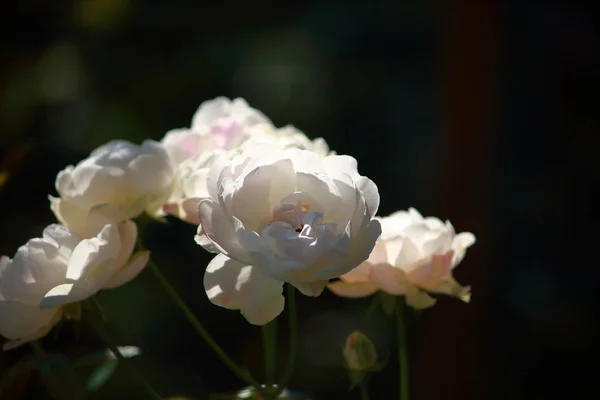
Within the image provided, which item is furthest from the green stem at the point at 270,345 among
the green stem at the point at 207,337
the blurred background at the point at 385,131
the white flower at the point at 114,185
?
the blurred background at the point at 385,131

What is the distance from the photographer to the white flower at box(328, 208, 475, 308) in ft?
1.82

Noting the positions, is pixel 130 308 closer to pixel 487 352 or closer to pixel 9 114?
pixel 9 114

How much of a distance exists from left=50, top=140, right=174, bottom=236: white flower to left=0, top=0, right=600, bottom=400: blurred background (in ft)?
3.97

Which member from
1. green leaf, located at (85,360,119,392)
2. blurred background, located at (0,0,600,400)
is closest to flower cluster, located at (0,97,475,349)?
green leaf, located at (85,360,119,392)

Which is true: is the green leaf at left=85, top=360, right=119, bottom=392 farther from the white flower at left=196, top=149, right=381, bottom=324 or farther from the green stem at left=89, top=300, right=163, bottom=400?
the white flower at left=196, top=149, right=381, bottom=324

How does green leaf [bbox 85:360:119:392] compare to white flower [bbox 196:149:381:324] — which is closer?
white flower [bbox 196:149:381:324]

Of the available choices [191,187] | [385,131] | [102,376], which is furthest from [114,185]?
[385,131]

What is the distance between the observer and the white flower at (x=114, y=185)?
1.78ft

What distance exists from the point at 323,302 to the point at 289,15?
0.78 m

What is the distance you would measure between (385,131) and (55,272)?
1719 millimetres

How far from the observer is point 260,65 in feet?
6.88

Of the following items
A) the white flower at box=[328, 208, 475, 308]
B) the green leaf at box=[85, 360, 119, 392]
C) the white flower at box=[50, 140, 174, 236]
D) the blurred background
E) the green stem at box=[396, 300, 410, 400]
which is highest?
the white flower at box=[50, 140, 174, 236]

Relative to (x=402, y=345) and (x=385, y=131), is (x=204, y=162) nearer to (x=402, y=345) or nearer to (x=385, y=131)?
(x=402, y=345)

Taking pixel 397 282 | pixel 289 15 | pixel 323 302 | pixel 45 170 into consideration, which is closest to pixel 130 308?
pixel 45 170
